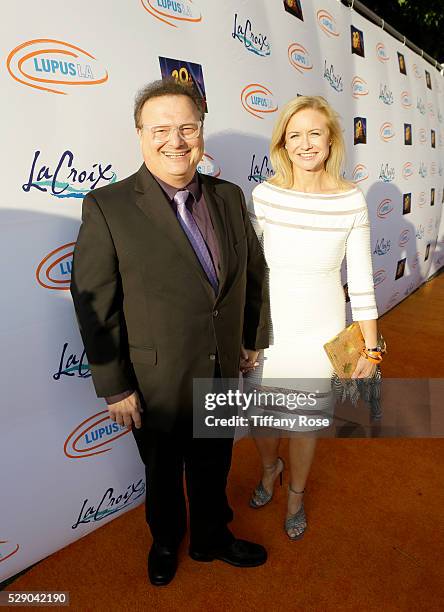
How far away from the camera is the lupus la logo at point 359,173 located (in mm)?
4161

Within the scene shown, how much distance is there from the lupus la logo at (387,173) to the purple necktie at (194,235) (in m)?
Answer: 3.82

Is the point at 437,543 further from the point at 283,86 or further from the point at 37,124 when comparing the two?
the point at 283,86

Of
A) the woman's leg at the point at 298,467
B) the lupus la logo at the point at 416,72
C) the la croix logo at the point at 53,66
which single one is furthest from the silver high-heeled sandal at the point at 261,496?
the lupus la logo at the point at 416,72

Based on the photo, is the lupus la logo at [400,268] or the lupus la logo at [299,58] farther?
the lupus la logo at [400,268]

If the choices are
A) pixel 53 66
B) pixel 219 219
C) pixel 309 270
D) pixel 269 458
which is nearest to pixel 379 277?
pixel 269 458

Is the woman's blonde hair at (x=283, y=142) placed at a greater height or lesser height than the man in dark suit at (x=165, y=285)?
greater

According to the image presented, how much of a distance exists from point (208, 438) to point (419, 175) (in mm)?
5449

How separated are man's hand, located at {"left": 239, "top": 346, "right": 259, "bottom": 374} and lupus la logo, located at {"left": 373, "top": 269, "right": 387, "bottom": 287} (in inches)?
139

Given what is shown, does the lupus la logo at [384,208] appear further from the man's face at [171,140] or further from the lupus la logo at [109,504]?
the lupus la logo at [109,504]

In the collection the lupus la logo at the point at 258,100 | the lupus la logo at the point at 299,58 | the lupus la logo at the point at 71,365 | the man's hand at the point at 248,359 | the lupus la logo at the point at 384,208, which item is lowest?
the man's hand at the point at 248,359

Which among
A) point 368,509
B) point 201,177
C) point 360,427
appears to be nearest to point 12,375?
point 201,177

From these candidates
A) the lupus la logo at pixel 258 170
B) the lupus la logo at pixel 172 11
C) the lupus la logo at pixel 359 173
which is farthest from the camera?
the lupus la logo at pixel 359 173

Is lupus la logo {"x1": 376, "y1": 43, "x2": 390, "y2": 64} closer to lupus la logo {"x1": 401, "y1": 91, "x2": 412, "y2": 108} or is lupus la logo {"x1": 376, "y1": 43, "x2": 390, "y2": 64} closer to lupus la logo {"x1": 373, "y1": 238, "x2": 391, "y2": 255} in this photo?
lupus la logo {"x1": 401, "y1": 91, "x2": 412, "y2": 108}

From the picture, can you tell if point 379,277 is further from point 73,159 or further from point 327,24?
point 73,159
